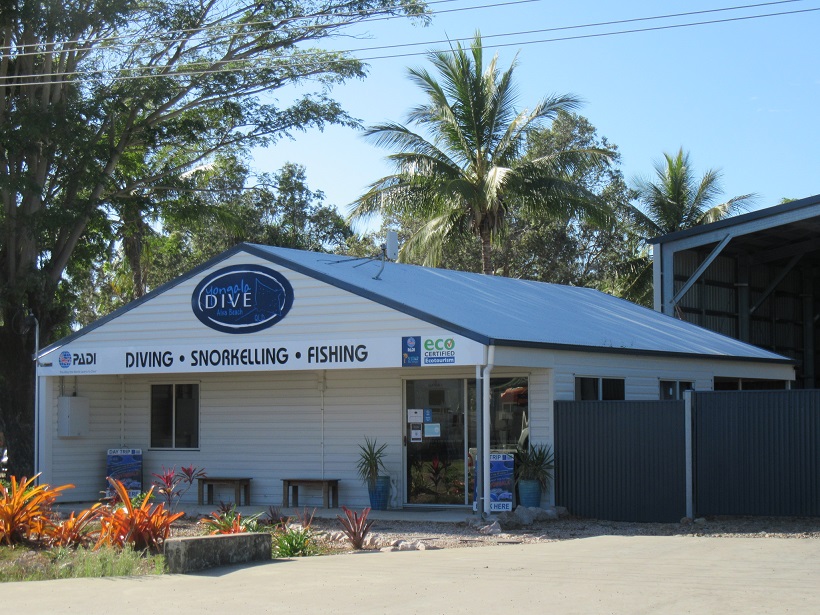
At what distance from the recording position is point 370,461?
18547mm

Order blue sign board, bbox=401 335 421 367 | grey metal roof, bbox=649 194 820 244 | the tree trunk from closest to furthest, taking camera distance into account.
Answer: blue sign board, bbox=401 335 421 367 → the tree trunk → grey metal roof, bbox=649 194 820 244

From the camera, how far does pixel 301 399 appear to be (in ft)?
65.2

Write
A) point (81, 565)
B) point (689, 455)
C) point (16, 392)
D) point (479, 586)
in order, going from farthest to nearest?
1. point (16, 392)
2. point (689, 455)
3. point (81, 565)
4. point (479, 586)

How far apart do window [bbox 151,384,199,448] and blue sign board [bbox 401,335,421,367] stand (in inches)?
241

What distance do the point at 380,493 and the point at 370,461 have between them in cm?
55

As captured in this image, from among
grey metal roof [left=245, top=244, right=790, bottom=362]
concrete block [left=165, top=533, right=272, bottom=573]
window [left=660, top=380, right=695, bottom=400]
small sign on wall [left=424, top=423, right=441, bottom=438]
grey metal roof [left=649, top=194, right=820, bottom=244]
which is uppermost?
grey metal roof [left=649, top=194, right=820, bottom=244]

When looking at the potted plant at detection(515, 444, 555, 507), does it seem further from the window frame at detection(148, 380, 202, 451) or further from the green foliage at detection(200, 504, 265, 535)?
the window frame at detection(148, 380, 202, 451)

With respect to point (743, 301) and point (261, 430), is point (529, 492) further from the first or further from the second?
point (743, 301)

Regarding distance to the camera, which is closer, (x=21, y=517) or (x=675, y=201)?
(x=21, y=517)

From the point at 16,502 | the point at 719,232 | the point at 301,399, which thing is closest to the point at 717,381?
the point at 719,232

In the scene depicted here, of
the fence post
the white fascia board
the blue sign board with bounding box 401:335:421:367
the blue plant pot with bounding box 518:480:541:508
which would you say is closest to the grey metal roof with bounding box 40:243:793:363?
the white fascia board

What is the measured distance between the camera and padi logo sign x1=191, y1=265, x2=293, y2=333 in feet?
59.0

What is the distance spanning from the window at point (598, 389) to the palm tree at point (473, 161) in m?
12.1

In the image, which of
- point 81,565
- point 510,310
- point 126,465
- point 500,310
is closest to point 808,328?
point 510,310
